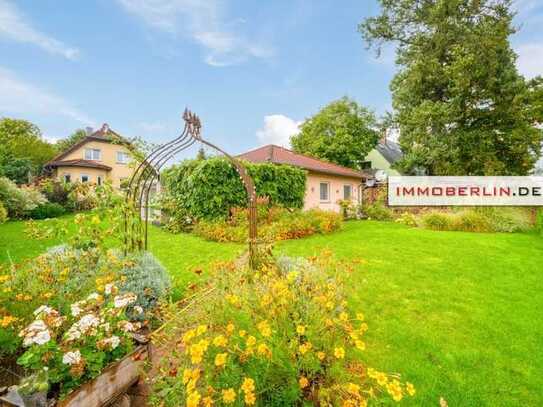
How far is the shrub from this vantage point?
5.14 ft

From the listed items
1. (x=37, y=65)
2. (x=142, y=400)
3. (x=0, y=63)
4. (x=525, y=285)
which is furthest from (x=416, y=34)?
(x=142, y=400)

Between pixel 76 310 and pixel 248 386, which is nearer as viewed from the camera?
pixel 248 386

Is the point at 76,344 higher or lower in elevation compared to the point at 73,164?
lower

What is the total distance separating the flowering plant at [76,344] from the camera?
5.48ft

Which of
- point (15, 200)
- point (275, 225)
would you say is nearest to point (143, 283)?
point (275, 225)

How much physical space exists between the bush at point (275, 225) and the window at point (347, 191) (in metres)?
7.02

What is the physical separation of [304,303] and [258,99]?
36.4ft

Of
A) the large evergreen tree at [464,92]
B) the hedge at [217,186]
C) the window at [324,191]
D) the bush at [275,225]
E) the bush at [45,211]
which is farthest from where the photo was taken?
the window at [324,191]

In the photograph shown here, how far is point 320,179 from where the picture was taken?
15289mm

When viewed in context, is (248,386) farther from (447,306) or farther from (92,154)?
(92,154)

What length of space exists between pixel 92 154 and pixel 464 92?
2856 cm

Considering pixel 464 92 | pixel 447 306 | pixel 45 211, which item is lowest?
pixel 447 306

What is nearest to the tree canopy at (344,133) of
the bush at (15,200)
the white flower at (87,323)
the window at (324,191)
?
the window at (324,191)

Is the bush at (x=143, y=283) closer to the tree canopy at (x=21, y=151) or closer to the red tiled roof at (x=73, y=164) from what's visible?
the tree canopy at (x=21, y=151)
